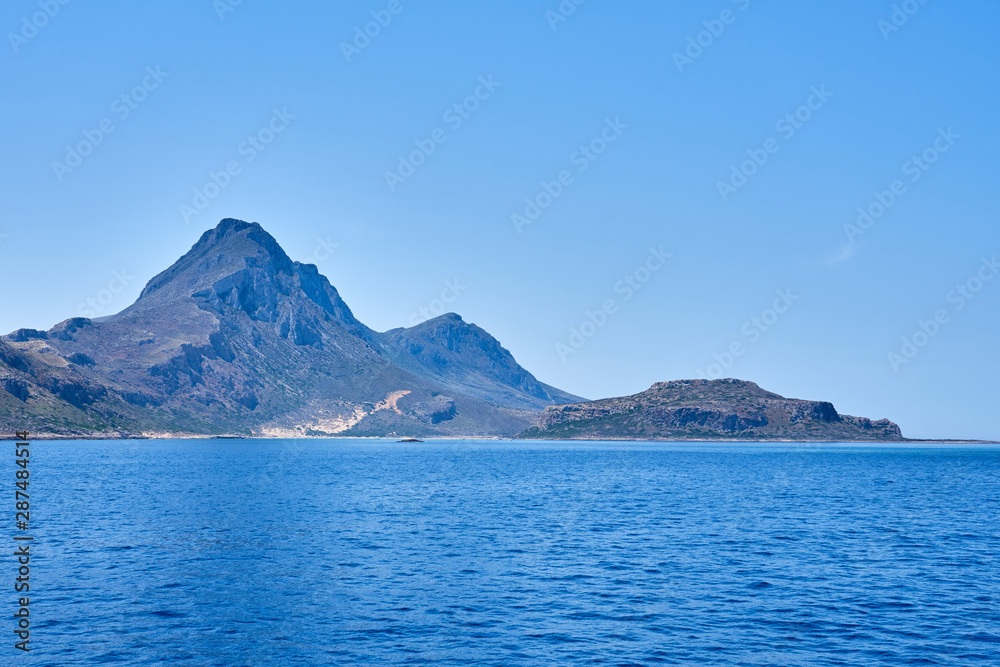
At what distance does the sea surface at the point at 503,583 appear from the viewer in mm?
40844

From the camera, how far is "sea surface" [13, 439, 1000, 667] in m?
40.8

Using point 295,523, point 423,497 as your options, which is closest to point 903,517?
point 423,497

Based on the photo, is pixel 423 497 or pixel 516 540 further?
pixel 423 497

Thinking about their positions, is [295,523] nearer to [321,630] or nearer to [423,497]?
[423,497]

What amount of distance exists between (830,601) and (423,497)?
3110 inches

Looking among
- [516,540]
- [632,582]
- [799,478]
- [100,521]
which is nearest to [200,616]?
[632,582]

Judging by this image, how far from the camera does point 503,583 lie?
56.2 m

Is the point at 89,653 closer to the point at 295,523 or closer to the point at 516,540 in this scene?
the point at 516,540

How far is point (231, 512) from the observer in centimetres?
9750

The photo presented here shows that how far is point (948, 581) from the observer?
58.6 metres

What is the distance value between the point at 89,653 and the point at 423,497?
84.7 m

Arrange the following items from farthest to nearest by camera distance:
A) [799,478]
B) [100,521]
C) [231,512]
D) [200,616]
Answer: [799,478]
[231,512]
[100,521]
[200,616]

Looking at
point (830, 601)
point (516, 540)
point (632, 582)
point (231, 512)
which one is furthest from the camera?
point (231, 512)

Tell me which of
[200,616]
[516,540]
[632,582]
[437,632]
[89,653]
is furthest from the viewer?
[516,540]
